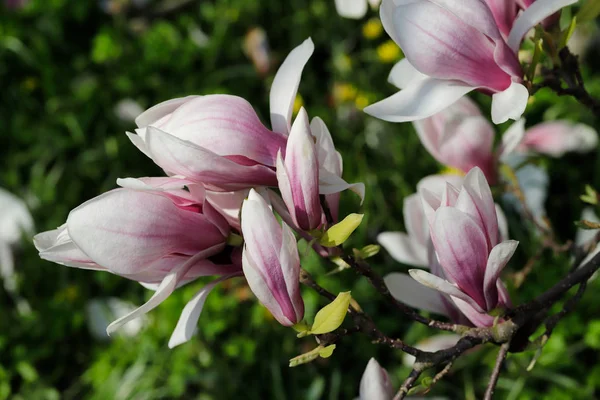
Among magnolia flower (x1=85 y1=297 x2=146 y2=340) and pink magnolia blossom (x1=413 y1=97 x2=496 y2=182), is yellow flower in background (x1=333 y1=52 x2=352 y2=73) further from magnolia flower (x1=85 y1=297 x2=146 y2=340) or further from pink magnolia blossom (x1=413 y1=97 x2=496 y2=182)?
pink magnolia blossom (x1=413 y1=97 x2=496 y2=182)

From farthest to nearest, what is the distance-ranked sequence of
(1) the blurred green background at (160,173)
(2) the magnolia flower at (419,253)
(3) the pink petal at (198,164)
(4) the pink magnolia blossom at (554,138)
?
(1) the blurred green background at (160,173)
(4) the pink magnolia blossom at (554,138)
(2) the magnolia flower at (419,253)
(3) the pink petal at (198,164)

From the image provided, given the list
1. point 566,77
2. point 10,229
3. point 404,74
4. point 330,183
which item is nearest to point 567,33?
point 566,77

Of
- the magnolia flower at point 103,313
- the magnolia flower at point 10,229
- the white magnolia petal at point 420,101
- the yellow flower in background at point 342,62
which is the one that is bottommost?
the magnolia flower at point 103,313

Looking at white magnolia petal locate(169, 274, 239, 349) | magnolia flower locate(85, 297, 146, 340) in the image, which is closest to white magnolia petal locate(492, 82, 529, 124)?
white magnolia petal locate(169, 274, 239, 349)

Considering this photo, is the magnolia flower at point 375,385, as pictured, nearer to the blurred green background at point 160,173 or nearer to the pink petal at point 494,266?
the pink petal at point 494,266

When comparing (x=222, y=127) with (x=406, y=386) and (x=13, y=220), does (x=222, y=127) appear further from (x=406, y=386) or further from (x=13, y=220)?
(x=13, y=220)

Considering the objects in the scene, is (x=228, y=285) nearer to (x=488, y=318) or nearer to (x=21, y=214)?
(x=21, y=214)

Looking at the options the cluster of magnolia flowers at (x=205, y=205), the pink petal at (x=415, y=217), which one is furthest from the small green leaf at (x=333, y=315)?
the pink petal at (x=415, y=217)
